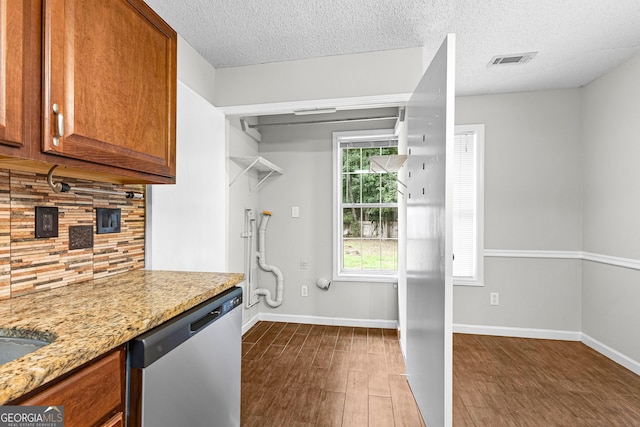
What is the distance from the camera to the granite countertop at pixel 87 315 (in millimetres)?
653

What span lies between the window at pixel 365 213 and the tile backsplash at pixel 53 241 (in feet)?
7.45

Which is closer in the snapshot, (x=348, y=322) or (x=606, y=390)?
(x=606, y=390)

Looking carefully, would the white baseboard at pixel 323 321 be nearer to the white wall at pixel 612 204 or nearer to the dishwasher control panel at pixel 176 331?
Answer: the white wall at pixel 612 204

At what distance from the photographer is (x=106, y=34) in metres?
1.18

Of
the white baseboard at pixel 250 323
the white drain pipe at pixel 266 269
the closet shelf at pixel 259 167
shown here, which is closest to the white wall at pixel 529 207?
the white drain pipe at pixel 266 269

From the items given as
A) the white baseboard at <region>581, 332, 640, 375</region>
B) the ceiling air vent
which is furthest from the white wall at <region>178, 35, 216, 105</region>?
the white baseboard at <region>581, 332, 640, 375</region>

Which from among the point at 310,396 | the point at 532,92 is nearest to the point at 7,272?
the point at 310,396

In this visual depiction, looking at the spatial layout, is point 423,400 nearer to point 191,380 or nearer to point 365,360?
point 365,360

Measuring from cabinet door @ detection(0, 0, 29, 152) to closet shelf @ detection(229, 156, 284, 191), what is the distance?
1.92 m

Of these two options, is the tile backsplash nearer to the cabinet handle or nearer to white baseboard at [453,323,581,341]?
the cabinet handle

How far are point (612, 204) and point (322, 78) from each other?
268 cm

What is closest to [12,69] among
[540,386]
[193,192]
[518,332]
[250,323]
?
[193,192]

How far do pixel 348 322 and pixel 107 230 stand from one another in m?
2.61

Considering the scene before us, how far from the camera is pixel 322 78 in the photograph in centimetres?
255
